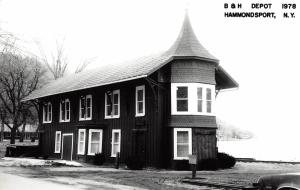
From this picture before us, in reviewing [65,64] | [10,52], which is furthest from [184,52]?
[65,64]

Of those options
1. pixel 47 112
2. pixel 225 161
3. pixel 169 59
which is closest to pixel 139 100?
pixel 169 59

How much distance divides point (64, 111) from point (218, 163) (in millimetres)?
15663

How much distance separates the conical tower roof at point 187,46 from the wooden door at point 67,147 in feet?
Result: 38.9

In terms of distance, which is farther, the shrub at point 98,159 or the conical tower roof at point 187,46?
the shrub at point 98,159

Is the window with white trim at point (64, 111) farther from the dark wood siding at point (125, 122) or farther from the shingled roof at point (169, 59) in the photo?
the shingled roof at point (169, 59)

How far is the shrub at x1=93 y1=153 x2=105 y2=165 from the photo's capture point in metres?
29.9

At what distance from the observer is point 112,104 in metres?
30.8

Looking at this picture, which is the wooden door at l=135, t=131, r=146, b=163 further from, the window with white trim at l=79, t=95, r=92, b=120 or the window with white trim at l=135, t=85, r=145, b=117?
the window with white trim at l=79, t=95, r=92, b=120

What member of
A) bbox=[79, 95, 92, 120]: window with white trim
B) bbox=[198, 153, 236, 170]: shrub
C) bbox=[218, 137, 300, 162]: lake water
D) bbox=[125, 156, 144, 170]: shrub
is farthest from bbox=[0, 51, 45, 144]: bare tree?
bbox=[198, 153, 236, 170]: shrub

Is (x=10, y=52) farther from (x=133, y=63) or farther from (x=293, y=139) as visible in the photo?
(x=293, y=139)

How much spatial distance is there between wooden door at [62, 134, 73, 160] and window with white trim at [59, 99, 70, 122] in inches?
60.1

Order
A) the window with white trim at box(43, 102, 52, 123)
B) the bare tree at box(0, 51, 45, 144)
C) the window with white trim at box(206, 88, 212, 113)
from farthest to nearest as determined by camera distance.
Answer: the bare tree at box(0, 51, 45, 144) → the window with white trim at box(43, 102, 52, 123) → the window with white trim at box(206, 88, 212, 113)

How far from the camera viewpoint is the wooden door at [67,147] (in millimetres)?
34719

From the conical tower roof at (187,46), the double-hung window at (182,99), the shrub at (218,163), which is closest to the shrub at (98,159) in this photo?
the double-hung window at (182,99)
